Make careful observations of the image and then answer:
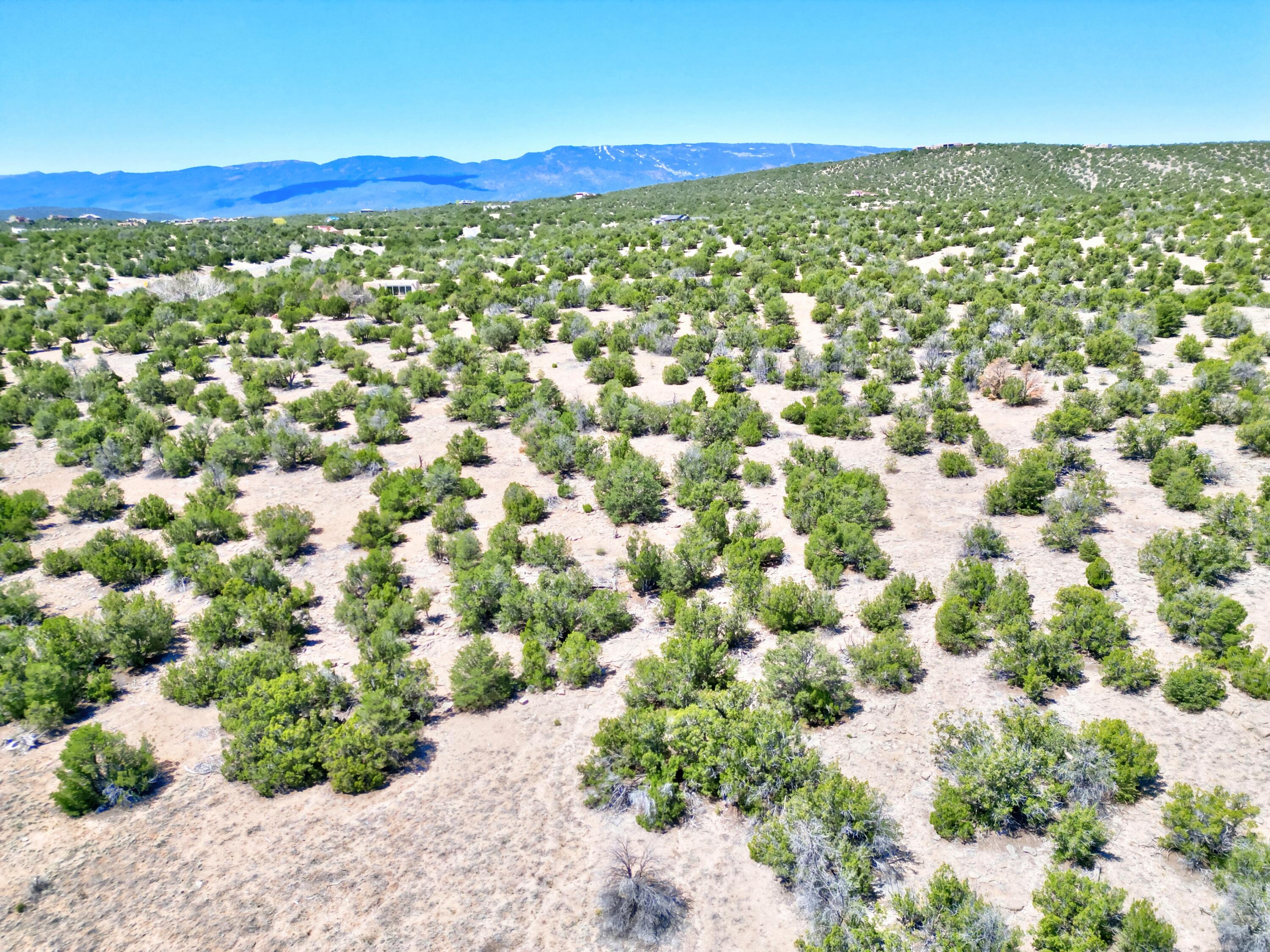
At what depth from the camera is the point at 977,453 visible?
13734 millimetres

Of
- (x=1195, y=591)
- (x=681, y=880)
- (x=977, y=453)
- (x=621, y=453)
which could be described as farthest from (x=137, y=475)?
(x=1195, y=591)

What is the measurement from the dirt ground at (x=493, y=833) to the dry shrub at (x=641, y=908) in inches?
5.5

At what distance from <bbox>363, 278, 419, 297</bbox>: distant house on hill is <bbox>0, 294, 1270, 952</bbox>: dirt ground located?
2075 centimetres

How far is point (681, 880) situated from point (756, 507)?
7.53m

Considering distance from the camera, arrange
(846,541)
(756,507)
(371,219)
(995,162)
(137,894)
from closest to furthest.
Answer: (137,894), (846,541), (756,507), (371,219), (995,162)

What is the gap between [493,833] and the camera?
6262 millimetres

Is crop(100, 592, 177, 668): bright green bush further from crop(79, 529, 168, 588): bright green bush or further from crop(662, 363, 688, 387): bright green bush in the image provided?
crop(662, 363, 688, 387): bright green bush

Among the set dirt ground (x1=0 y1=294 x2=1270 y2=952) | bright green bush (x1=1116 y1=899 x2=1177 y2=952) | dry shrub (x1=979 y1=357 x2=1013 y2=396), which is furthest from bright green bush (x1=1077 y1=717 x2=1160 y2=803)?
dry shrub (x1=979 y1=357 x2=1013 y2=396)

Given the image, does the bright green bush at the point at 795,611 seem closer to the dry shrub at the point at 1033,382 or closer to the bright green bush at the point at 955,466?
the bright green bush at the point at 955,466

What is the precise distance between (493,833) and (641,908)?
1.75 metres

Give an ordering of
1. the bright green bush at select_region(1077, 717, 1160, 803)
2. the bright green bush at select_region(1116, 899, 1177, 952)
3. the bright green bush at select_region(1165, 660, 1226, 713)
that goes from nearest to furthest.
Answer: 1. the bright green bush at select_region(1116, 899, 1177, 952)
2. the bright green bush at select_region(1077, 717, 1160, 803)
3. the bright green bush at select_region(1165, 660, 1226, 713)

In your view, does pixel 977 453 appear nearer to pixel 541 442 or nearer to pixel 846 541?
pixel 846 541

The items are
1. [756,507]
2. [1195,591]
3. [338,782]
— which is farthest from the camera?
[756,507]

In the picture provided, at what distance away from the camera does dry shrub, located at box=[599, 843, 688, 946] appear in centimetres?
528
